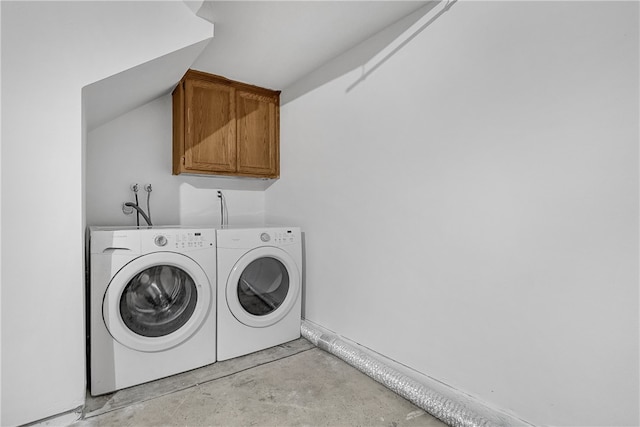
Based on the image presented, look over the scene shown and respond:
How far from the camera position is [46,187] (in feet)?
4.97

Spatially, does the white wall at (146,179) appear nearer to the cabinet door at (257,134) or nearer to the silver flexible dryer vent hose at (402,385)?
the cabinet door at (257,134)

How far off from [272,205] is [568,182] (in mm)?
2476

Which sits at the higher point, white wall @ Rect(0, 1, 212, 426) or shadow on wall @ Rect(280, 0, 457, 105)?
shadow on wall @ Rect(280, 0, 457, 105)

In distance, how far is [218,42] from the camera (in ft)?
7.09

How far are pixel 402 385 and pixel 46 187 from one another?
2092 millimetres

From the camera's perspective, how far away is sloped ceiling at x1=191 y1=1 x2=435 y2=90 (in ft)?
6.00

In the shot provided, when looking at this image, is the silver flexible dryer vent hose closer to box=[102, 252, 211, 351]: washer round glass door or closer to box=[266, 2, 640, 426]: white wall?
box=[266, 2, 640, 426]: white wall

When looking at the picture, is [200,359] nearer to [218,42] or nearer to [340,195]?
[340,195]

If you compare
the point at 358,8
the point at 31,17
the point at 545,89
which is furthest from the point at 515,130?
the point at 31,17

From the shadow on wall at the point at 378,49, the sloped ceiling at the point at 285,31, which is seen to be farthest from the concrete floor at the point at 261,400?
the sloped ceiling at the point at 285,31

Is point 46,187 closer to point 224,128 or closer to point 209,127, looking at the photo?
point 209,127

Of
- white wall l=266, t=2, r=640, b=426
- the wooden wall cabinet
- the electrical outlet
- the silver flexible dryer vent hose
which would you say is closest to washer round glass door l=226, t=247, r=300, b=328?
the silver flexible dryer vent hose

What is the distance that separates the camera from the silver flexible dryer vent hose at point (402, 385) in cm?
151

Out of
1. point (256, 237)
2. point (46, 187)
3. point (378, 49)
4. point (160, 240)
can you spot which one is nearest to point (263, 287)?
point (256, 237)
